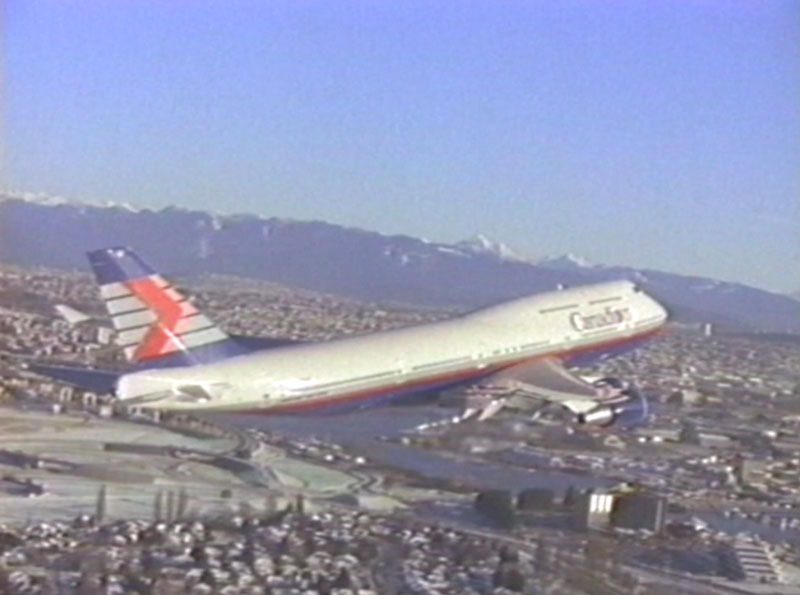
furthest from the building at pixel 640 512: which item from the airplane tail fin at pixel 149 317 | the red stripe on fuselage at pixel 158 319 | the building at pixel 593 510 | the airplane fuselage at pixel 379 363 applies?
the red stripe on fuselage at pixel 158 319

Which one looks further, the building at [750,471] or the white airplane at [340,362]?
the building at [750,471]

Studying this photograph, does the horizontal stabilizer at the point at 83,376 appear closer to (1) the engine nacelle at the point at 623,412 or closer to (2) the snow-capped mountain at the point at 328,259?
(2) the snow-capped mountain at the point at 328,259

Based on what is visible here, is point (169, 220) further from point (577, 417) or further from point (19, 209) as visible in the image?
point (577, 417)

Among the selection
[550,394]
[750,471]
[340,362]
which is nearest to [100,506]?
[340,362]

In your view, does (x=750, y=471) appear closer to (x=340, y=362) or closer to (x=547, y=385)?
(x=547, y=385)

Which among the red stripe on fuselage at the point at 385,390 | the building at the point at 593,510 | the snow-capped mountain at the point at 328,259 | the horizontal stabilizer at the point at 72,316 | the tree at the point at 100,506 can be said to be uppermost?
the snow-capped mountain at the point at 328,259

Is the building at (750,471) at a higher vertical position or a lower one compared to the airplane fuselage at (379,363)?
lower

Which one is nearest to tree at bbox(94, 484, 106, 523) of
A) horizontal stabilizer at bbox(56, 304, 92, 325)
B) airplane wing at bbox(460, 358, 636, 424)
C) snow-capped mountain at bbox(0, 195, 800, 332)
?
horizontal stabilizer at bbox(56, 304, 92, 325)
